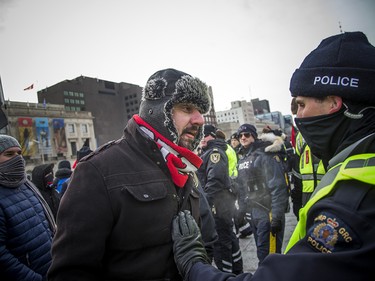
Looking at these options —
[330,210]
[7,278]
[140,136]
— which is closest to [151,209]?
[140,136]

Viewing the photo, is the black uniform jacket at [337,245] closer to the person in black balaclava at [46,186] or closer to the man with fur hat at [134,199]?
the man with fur hat at [134,199]

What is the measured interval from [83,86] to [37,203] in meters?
78.8

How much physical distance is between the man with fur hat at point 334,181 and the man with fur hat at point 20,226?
1.73 m

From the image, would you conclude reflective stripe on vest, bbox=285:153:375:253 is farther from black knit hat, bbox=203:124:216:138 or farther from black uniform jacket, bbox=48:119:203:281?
black knit hat, bbox=203:124:216:138

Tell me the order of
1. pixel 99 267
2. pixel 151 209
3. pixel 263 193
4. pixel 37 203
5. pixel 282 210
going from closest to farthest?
pixel 99 267 → pixel 151 209 → pixel 37 203 → pixel 282 210 → pixel 263 193

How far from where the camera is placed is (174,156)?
1.81m

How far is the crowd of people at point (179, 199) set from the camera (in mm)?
915

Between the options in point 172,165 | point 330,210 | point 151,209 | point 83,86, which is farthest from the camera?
point 83,86

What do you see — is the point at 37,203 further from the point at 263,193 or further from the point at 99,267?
the point at 263,193

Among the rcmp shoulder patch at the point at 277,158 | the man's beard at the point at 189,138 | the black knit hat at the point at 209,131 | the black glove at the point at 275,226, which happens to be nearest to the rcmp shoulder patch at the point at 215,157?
the black knit hat at the point at 209,131

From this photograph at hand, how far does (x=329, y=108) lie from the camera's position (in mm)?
1276

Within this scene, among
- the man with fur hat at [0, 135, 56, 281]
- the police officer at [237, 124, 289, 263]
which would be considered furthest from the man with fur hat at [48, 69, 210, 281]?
the police officer at [237, 124, 289, 263]

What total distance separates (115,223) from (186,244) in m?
0.45

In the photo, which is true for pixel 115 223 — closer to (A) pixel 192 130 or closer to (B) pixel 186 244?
(B) pixel 186 244
